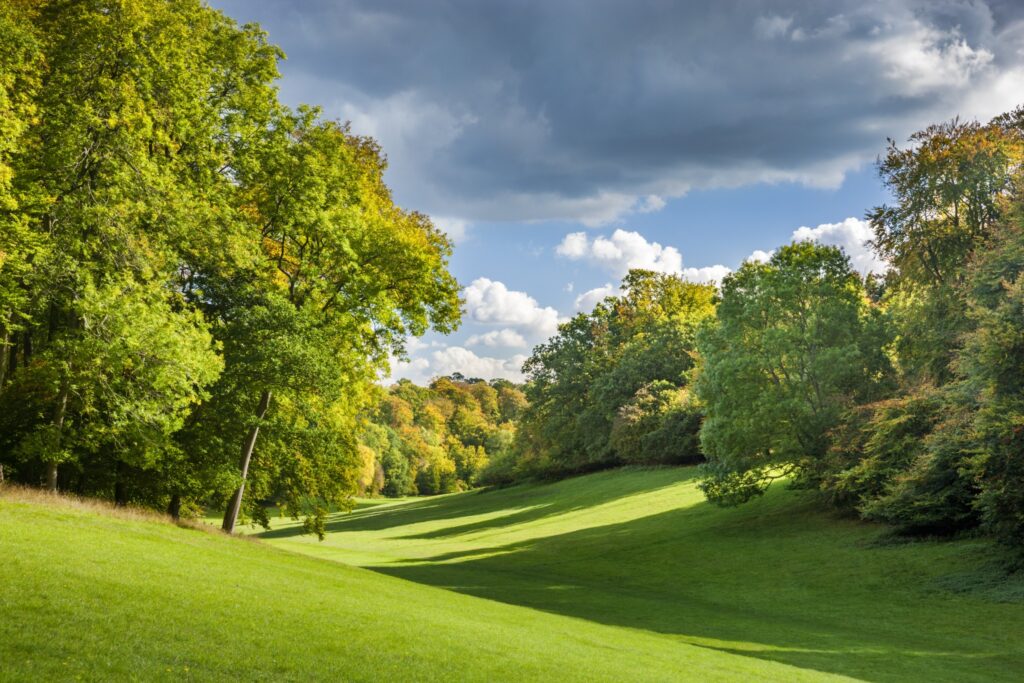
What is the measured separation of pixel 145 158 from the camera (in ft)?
80.4

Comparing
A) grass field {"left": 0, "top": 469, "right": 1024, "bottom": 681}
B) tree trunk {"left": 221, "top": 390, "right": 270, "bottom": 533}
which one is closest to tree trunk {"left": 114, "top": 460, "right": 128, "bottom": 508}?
tree trunk {"left": 221, "top": 390, "right": 270, "bottom": 533}

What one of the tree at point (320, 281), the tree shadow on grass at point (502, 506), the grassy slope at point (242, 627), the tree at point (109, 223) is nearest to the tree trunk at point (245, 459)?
the tree at point (320, 281)

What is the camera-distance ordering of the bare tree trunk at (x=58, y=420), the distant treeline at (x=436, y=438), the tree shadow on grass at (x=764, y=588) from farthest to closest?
the distant treeline at (x=436, y=438), the bare tree trunk at (x=58, y=420), the tree shadow on grass at (x=764, y=588)

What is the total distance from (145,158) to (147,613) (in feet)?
57.4

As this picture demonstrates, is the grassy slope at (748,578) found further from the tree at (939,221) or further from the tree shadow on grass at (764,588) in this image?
the tree at (939,221)

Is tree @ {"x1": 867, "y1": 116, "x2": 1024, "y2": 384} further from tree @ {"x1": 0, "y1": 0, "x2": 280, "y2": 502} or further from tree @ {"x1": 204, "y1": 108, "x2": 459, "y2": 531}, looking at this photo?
tree @ {"x1": 0, "y1": 0, "x2": 280, "y2": 502}

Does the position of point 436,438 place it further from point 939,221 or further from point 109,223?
A: point 109,223

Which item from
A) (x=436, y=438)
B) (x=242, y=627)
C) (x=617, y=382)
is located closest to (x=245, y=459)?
(x=242, y=627)

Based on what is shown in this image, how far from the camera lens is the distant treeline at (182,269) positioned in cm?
2206

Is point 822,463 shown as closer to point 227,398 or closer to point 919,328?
point 919,328

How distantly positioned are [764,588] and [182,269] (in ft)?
80.5

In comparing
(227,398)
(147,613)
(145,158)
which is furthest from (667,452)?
(147,613)

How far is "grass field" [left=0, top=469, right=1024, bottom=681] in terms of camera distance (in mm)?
10531

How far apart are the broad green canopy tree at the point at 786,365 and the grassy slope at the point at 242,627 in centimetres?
1804
